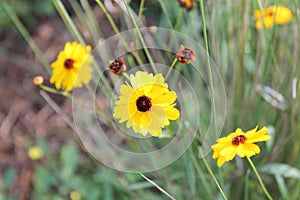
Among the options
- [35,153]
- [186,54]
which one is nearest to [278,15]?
[186,54]

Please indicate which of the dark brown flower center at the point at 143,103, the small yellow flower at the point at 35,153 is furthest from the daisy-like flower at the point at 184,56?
the small yellow flower at the point at 35,153

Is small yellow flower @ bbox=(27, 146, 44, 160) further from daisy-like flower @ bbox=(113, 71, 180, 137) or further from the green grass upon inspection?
daisy-like flower @ bbox=(113, 71, 180, 137)

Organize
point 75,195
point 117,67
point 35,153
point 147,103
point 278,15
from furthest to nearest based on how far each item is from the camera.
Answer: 1. point 35,153
2. point 75,195
3. point 278,15
4. point 117,67
5. point 147,103

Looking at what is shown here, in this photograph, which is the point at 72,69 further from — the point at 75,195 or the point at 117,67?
the point at 75,195

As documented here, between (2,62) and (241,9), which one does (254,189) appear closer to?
(241,9)

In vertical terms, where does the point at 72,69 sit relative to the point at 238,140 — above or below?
above
